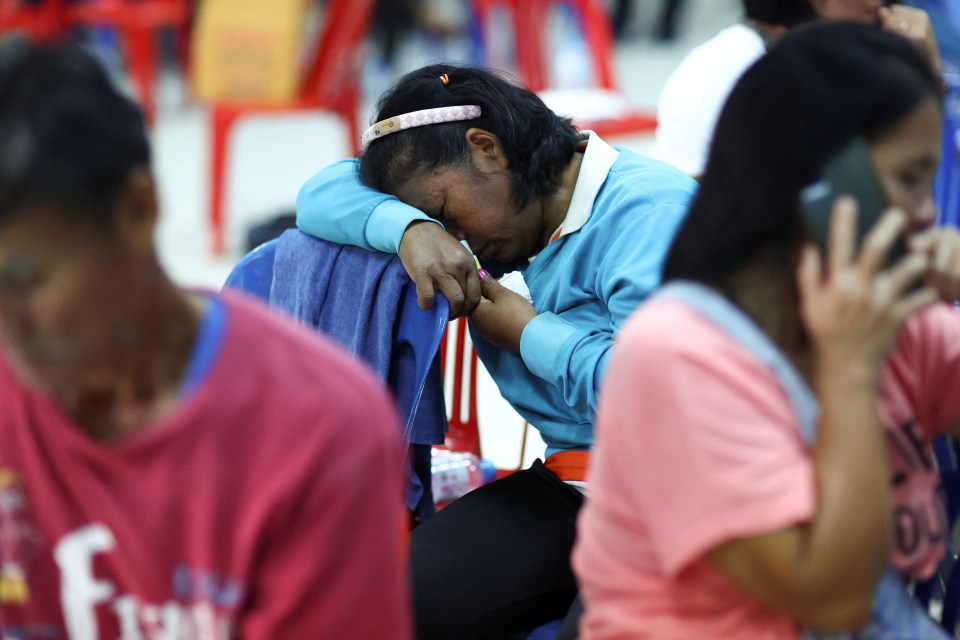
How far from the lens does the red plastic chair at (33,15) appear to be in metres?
5.99

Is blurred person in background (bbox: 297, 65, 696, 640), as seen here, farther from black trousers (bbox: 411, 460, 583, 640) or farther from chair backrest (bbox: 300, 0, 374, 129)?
chair backrest (bbox: 300, 0, 374, 129)

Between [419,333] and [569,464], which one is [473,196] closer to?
[419,333]

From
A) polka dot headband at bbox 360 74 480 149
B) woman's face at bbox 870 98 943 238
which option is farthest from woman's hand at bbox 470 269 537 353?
woman's face at bbox 870 98 943 238

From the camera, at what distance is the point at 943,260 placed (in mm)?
1167

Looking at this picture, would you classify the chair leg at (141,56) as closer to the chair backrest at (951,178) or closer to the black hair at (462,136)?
the chair backrest at (951,178)

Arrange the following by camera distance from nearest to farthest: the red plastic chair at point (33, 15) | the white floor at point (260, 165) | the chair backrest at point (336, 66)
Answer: the white floor at point (260, 165) < the chair backrest at point (336, 66) < the red plastic chair at point (33, 15)

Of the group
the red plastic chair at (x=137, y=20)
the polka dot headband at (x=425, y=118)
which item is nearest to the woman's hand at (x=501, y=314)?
the polka dot headband at (x=425, y=118)

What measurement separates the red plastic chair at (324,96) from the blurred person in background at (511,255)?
2816 mm

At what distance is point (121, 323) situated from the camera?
949 millimetres

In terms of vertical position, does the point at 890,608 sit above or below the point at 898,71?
below

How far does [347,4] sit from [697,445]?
3870 mm

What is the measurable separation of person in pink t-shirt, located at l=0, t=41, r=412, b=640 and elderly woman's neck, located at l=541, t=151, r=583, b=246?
91 centimetres

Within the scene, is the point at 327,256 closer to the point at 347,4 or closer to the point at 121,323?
the point at 121,323

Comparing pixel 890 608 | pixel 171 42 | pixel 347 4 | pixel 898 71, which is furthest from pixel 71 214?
pixel 171 42
